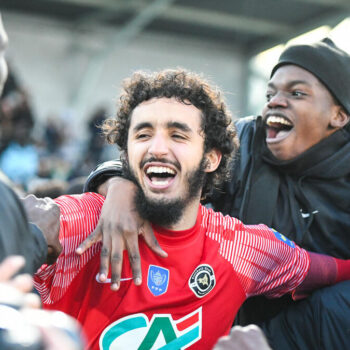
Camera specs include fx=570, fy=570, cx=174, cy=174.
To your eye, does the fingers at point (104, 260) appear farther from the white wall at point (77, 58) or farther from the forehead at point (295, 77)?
the white wall at point (77, 58)

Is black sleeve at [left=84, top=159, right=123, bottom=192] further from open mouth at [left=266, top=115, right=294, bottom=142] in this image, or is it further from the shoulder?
open mouth at [left=266, top=115, right=294, bottom=142]

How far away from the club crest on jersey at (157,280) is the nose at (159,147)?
48cm

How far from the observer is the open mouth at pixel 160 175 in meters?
2.45

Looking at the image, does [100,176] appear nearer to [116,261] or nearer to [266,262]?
[116,261]

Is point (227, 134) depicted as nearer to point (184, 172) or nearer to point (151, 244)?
point (184, 172)

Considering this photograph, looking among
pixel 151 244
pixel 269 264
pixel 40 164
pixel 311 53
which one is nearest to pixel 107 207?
pixel 151 244

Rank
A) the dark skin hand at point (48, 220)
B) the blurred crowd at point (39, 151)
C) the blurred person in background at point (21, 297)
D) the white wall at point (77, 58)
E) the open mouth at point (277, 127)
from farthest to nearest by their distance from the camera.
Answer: the white wall at point (77, 58)
the blurred crowd at point (39, 151)
the open mouth at point (277, 127)
the dark skin hand at point (48, 220)
the blurred person in background at point (21, 297)

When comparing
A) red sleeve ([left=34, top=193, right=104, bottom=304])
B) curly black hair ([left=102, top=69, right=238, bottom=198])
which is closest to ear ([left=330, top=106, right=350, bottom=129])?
curly black hair ([left=102, top=69, right=238, bottom=198])

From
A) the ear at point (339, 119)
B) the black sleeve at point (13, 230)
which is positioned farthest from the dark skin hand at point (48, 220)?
the ear at point (339, 119)

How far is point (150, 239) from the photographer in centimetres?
237

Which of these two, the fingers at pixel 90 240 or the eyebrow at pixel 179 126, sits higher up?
the eyebrow at pixel 179 126

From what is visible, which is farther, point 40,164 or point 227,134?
point 40,164

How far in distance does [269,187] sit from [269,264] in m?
0.53

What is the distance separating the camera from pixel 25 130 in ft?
25.6
